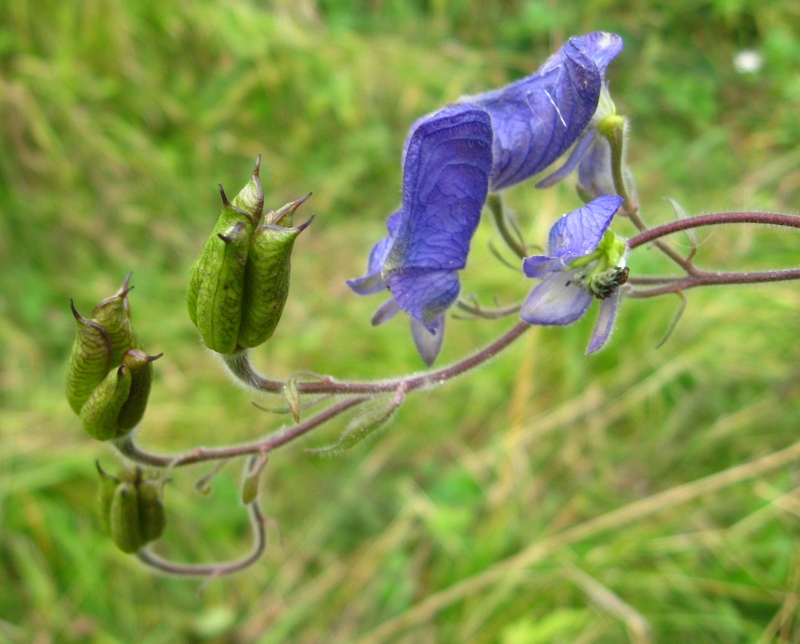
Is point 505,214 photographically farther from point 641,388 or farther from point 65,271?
point 65,271

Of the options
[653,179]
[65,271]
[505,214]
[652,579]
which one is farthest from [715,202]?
[65,271]

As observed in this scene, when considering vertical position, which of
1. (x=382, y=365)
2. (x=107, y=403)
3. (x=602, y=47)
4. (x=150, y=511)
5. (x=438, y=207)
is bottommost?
(x=382, y=365)

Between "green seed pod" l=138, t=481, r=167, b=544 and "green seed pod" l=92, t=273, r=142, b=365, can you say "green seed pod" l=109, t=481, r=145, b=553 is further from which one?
"green seed pod" l=92, t=273, r=142, b=365

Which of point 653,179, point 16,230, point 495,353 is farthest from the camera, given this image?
point 653,179

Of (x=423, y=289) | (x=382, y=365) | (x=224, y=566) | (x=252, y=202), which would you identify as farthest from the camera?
(x=382, y=365)

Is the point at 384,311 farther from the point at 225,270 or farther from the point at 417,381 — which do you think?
Answer: the point at 225,270

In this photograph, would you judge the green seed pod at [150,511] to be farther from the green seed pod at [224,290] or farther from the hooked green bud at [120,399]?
the green seed pod at [224,290]

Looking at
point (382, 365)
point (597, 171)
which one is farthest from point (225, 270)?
point (382, 365)
